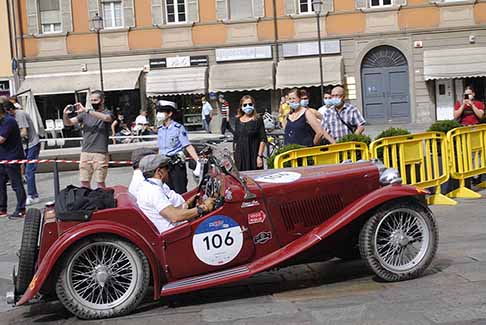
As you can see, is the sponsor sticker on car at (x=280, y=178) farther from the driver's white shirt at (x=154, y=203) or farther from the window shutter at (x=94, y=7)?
the window shutter at (x=94, y=7)

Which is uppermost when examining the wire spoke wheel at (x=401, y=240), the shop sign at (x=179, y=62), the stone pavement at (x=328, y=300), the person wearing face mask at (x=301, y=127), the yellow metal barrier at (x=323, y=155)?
the shop sign at (x=179, y=62)

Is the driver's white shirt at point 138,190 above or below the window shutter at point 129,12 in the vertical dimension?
below

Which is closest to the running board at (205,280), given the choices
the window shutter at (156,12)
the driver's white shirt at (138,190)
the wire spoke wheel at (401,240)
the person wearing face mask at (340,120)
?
the driver's white shirt at (138,190)

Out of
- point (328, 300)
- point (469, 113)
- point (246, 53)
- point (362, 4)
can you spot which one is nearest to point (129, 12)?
point (246, 53)

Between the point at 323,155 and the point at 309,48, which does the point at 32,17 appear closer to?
the point at 309,48

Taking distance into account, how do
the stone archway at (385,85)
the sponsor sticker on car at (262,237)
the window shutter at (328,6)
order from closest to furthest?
the sponsor sticker on car at (262,237) → the stone archway at (385,85) → the window shutter at (328,6)

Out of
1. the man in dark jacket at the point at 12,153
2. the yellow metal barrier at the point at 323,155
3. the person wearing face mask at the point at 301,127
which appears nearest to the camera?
the yellow metal barrier at the point at 323,155

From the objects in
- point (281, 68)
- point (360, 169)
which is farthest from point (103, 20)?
point (360, 169)

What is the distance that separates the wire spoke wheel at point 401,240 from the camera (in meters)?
6.40

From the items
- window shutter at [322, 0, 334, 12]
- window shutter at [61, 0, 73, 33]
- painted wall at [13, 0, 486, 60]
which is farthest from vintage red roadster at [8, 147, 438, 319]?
window shutter at [61, 0, 73, 33]

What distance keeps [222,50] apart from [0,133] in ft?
73.5

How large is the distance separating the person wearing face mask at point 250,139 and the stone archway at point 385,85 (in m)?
22.6

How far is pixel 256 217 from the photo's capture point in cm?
622

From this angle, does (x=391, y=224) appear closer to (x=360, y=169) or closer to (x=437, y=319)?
(x=360, y=169)
